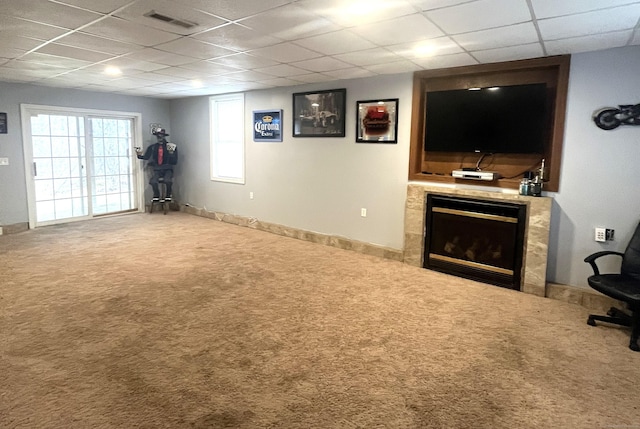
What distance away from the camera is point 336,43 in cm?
357

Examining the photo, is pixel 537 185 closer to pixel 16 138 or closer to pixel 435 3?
pixel 435 3

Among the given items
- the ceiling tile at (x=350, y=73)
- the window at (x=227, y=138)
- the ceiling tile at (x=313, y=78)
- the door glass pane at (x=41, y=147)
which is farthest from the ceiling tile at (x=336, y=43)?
the door glass pane at (x=41, y=147)

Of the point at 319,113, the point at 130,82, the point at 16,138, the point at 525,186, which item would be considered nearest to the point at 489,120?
the point at 525,186

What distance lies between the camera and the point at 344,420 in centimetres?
210

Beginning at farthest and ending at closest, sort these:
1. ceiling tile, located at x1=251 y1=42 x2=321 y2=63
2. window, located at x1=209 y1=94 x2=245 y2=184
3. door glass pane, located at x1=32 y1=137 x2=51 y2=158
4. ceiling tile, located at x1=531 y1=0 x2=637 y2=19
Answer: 1. window, located at x1=209 y1=94 x2=245 y2=184
2. door glass pane, located at x1=32 y1=137 x2=51 y2=158
3. ceiling tile, located at x1=251 y1=42 x2=321 y2=63
4. ceiling tile, located at x1=531 y1=0 x2=637 y2=19

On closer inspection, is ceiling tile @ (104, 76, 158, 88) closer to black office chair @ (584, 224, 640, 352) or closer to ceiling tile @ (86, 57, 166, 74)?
ceiling tile @ (86, 57, 166, 74)

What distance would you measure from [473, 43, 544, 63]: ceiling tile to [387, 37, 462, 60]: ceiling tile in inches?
13.0

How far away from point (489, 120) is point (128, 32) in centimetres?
369

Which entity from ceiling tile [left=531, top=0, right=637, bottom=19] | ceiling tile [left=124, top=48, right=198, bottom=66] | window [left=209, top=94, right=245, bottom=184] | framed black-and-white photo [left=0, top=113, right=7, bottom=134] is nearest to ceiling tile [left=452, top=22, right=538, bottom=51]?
ceiling tile [left=531, top=0, right=637, bottom=19]

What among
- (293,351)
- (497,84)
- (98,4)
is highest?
(98,4)

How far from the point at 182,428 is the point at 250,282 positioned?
2.26m

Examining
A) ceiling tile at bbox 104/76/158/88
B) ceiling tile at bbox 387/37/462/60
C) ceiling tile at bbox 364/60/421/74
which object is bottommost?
ceiling tile at bbox 387/37/462/60

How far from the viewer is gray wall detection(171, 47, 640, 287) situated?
3.68m

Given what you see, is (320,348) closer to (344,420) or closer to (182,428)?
(344,420)
